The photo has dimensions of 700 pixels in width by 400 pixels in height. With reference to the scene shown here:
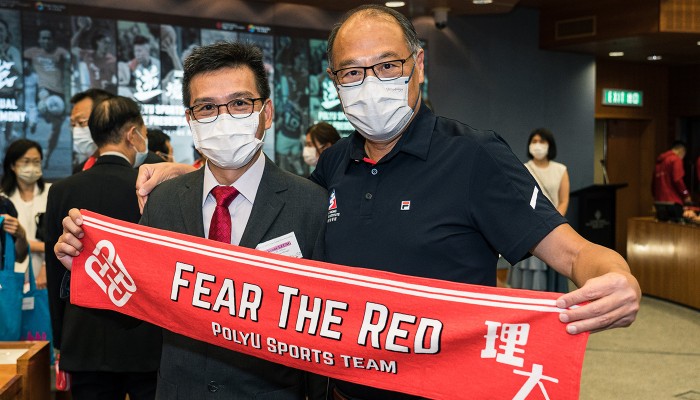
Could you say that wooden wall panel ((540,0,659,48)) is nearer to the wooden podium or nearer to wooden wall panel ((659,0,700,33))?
wooden wall panel ((659,0,700,33))

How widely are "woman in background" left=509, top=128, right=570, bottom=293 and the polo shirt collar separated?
4.77 metres

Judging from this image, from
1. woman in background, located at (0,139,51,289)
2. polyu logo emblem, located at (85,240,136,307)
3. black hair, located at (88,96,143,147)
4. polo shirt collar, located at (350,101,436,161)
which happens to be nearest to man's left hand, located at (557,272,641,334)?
polo shirt collar, located at (350,101,436,161)

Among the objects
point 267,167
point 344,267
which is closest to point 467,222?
point 344,267

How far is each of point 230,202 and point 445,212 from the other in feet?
2.08

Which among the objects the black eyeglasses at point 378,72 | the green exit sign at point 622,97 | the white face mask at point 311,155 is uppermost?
the green exit sign at point 622,97

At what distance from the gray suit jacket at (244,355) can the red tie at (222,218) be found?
0.14 feet

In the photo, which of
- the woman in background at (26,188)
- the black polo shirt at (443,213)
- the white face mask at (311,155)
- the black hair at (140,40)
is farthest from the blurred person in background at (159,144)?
the black polo shirt at (443,213)

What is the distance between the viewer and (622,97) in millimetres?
12953

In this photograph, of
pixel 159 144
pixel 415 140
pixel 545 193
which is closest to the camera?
pixel 415 140

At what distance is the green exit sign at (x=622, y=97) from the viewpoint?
1266 cm

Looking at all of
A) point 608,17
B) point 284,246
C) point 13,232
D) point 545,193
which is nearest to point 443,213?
point 284,246

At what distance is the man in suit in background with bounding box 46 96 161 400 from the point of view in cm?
284

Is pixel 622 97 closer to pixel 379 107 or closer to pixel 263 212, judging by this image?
pixel 379 107

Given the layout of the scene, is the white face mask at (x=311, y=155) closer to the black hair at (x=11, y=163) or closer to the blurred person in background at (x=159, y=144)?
the blurred person in background at (x=159, y=144)
